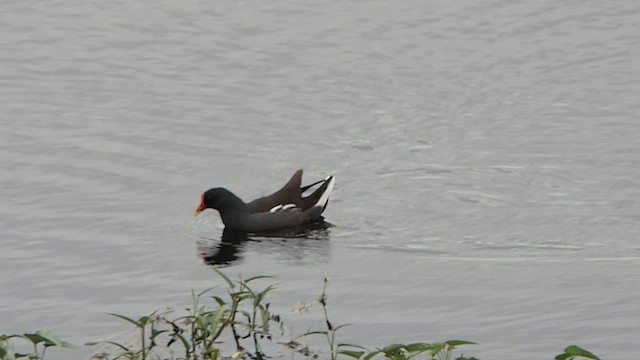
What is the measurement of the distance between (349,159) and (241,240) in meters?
2.58

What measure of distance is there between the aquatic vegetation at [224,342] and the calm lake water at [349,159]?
69 centimetres

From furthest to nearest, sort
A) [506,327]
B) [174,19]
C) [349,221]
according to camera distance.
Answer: [174,19] < [349,221] < [506,327]

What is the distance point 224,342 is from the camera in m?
12.6

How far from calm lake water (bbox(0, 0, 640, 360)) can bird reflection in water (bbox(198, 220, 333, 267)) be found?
114 mm

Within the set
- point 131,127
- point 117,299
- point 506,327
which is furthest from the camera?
point 131,127

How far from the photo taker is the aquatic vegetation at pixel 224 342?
32.8ft

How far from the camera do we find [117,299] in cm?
1456

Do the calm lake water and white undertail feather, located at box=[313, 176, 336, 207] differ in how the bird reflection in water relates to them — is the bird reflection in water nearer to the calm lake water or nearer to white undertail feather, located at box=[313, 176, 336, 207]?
the calm lake water

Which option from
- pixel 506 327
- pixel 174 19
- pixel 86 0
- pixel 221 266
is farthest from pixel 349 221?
pixel 86 0

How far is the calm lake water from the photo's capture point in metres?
14.4

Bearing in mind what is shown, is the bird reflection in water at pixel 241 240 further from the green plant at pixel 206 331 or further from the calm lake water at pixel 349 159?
→ the green plant at pixel 206 331

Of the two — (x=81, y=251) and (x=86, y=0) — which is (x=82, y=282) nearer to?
(x=81, y=251)

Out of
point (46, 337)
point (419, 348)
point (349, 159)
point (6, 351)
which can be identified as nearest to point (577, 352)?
point (419, 348)

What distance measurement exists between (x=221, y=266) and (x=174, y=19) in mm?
11294
